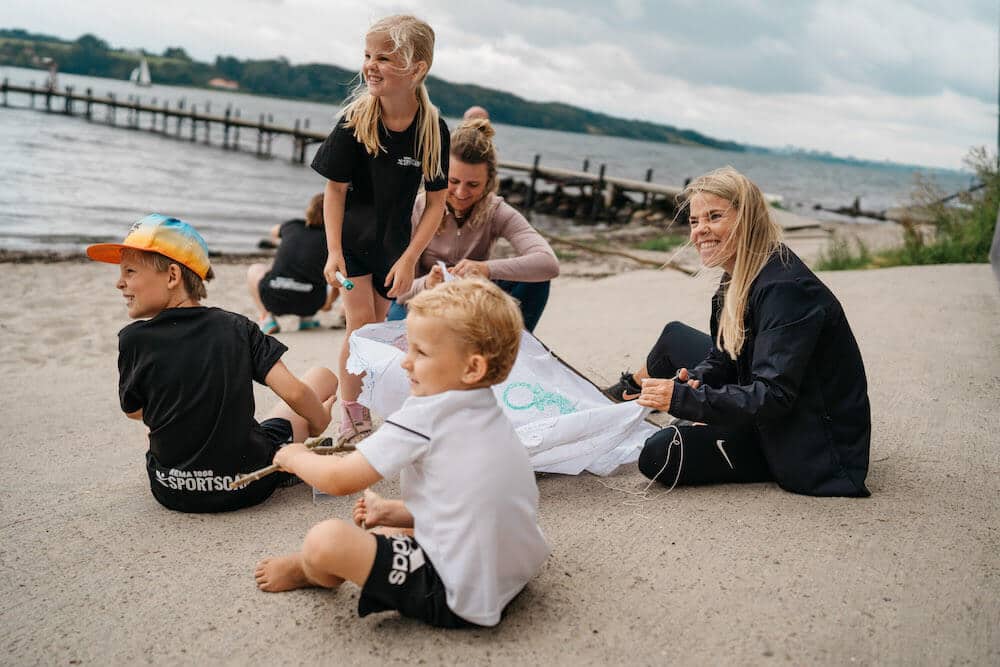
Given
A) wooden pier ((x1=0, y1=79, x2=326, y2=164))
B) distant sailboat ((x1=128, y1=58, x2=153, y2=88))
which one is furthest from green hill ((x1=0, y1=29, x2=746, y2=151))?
wooden pier ((x1=0, y1=79, x2=326, y2=164))

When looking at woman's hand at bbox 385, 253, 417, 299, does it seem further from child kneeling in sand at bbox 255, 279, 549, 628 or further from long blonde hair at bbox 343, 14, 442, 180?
child kneeling in sand at bbox 255, 279, 549, 628

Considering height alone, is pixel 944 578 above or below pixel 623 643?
above

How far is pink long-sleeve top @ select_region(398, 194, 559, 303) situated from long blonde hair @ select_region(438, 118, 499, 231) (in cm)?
3

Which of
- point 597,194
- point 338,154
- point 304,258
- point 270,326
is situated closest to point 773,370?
point 338,154

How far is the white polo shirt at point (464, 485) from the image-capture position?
6.64 ft

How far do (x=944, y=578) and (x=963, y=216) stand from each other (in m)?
8.39

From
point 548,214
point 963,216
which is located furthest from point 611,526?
point 548,214

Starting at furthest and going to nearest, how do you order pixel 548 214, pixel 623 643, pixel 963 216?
1. pixel 548 214
2. pixel 963 216
3. pixel 623 643

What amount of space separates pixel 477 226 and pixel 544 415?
123 cm

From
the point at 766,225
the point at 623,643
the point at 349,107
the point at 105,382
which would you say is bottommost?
the point at 105,382

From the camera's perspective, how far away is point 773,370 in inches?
110

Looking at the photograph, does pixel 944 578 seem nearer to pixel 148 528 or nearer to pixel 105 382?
pixel 148 528

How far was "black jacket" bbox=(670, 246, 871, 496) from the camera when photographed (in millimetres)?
2801

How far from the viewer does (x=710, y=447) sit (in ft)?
10.4
